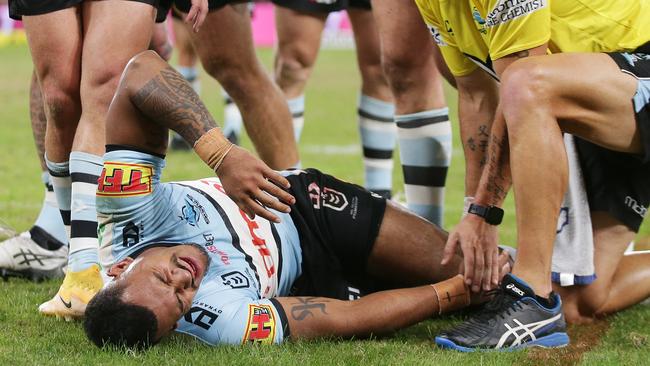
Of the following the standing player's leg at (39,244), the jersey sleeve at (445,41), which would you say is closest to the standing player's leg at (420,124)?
the jersey sleeve at (445,41)

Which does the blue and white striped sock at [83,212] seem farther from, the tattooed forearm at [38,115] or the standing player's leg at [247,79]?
the standing player's leg at [247,79]

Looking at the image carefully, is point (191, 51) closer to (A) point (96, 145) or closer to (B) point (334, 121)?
(B) point (334, 121)

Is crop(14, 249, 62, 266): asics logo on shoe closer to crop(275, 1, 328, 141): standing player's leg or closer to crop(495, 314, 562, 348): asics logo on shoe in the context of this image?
crop(275, 1, 328, 141): standing player's leg

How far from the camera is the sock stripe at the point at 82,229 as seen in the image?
3.92m

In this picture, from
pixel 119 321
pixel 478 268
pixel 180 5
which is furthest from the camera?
pixel 180 5

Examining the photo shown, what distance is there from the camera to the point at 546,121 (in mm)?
3369

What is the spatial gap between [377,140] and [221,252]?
2.62m

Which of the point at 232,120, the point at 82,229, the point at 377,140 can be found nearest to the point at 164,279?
the point at 82,229

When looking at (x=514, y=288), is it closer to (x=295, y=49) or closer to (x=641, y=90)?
(x=641, y=90)

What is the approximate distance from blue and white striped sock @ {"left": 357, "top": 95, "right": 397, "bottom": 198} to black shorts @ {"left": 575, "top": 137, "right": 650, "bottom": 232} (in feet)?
6.18

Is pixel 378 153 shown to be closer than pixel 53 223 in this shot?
No

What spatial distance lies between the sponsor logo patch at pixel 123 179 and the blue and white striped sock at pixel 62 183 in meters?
0.81

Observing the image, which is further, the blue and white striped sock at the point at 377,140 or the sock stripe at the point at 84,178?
the blue and white striped sock at the point at 377,140

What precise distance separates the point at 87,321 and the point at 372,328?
92 centimetres
